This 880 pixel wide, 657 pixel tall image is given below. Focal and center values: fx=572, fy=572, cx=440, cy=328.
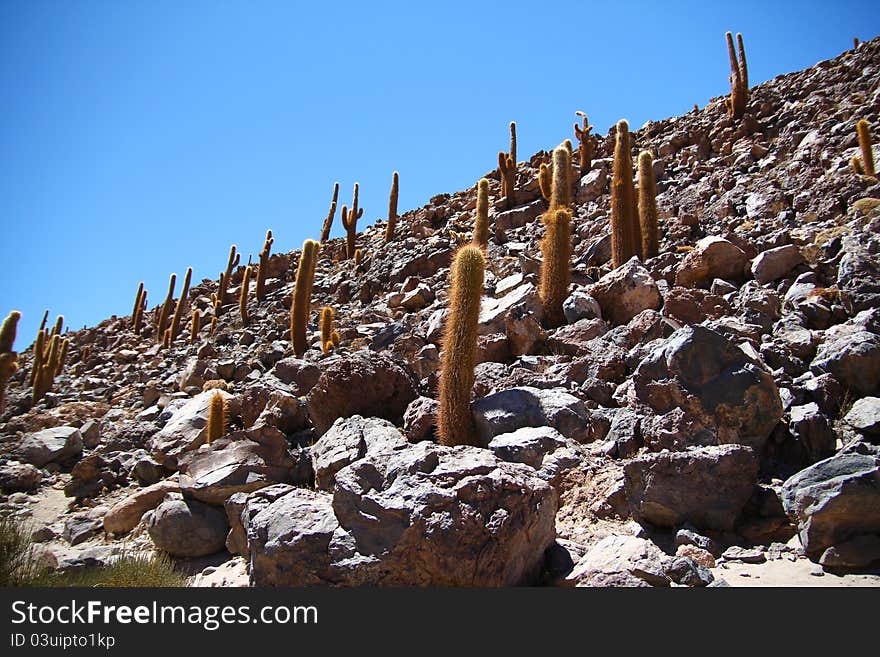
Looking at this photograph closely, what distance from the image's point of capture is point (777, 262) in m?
8.19

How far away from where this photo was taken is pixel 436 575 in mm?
3602

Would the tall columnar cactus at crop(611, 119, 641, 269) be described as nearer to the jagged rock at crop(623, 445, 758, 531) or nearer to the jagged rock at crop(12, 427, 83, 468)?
the jagged rock at crop(623, 445, 758, 531)

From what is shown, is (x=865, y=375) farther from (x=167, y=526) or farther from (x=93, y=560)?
(x=93, y=560)

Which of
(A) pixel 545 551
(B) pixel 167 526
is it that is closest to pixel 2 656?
(B) pixel 167 526

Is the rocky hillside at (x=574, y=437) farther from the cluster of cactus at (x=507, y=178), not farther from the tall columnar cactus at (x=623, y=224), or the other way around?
the cluster of cactus at (x=507, y=178)

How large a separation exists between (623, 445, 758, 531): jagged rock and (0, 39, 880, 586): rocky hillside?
0.05ft

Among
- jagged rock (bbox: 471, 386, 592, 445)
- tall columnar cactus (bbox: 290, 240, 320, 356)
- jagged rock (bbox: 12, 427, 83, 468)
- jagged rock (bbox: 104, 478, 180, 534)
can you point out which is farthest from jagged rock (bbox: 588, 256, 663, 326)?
jagged rock (bbox: 12, 427, 83, 468)

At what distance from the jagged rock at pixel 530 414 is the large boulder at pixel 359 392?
1.19m

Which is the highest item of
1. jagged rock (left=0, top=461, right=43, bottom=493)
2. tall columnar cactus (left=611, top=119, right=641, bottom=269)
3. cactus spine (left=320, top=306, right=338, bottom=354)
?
tall columnar cactus (left=611, top=119, right=641, bottom=269)

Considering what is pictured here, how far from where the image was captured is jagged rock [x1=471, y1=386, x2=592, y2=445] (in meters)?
5.96

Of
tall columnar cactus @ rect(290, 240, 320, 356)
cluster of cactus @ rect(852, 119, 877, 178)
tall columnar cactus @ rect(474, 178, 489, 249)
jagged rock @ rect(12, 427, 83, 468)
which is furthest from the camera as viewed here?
tall columnar cactus @ rect(290, 240, 320, 356)

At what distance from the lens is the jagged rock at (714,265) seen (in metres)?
8.77

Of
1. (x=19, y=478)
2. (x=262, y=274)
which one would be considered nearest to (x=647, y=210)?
(x=19, y=478)

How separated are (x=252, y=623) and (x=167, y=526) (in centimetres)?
333
